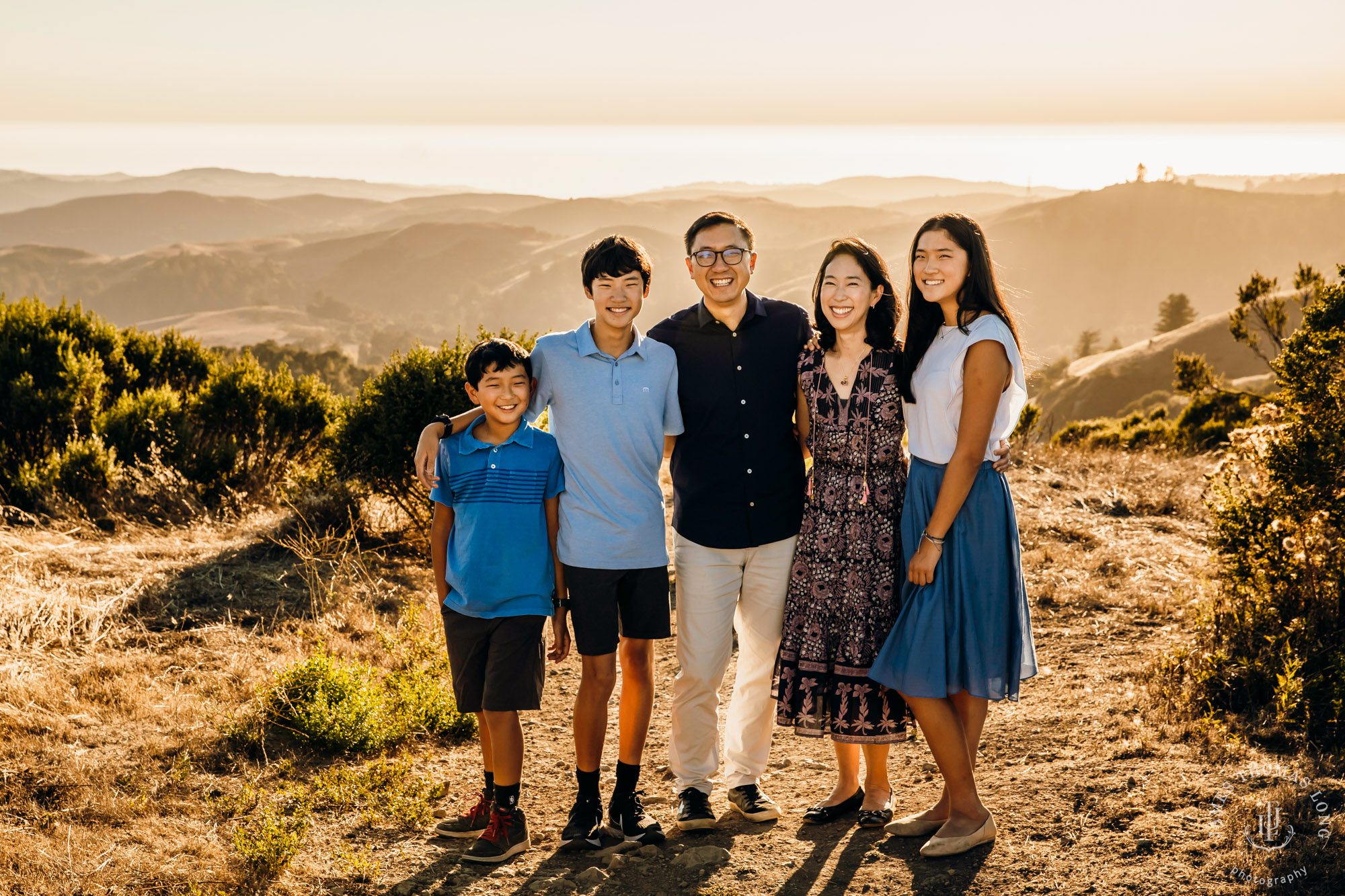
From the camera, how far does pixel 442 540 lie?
119 inches

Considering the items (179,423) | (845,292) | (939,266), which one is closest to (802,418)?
(845,292)

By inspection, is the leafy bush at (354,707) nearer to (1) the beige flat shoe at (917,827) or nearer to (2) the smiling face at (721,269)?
(1) the beige flat shoe at (917,827)

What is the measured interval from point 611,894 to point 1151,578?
4.74 meters

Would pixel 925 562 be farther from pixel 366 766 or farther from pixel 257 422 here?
pixel 257 422

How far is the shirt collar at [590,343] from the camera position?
3.05 metres

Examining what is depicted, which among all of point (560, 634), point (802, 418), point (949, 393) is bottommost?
point (560, 634)

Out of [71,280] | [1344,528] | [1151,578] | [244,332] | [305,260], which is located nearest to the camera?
[1344,528]

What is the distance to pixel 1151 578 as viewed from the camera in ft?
19.3

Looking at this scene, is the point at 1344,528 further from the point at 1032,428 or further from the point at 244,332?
the point at 244,332

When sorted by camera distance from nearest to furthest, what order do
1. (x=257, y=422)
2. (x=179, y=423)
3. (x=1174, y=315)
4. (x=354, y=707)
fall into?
(x=354, y=707)
(x=179, y=423)
(x=257, y=422)
(x=1174, y=315)

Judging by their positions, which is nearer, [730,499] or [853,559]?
[853,559]

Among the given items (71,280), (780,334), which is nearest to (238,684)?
(780,334)

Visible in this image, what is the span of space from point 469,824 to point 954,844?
67.2 inches

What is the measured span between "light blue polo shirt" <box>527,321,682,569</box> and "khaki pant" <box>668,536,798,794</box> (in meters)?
0.25
